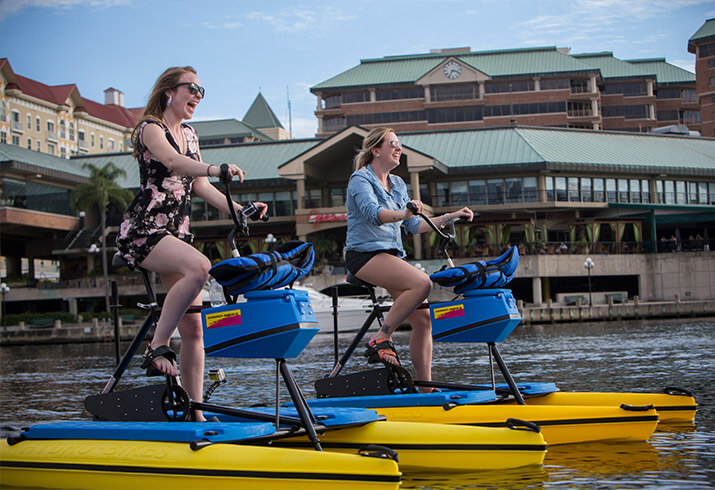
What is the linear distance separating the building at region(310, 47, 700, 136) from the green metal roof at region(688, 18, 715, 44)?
12.1 metres

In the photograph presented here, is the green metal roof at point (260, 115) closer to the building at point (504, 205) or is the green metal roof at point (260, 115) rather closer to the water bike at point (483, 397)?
the building at point (504, 205)

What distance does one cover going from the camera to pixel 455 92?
94.1 meters

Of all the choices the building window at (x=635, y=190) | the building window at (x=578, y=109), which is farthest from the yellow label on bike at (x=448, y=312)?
the building window at (x=578, y=109)

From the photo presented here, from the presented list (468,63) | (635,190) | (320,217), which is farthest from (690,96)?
(320,217)

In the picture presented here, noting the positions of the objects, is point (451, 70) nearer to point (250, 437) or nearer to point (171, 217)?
point (171, 217)

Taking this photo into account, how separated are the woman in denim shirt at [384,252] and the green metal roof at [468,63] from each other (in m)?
88.3

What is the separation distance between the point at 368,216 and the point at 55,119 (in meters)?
97.3

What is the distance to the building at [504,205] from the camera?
59906 mm

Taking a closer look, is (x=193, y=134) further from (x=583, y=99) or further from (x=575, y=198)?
(x=583, y=99)

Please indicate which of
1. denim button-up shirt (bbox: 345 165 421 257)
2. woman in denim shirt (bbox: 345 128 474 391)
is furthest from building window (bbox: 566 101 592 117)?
denim button-up shirt (bbox: 345 165 421 257)

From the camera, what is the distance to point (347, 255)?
704 centimetres

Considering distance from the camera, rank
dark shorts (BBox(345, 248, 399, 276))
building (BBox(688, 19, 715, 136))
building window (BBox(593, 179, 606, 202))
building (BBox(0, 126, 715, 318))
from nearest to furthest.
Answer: dark shorts (BBox(345, 248, 399, 276)) → building (BBox(0, 126, 715, 318)) → building window (BBox(593, 179, 606, 202)) → building (BBox(688, 19, 715, 136))

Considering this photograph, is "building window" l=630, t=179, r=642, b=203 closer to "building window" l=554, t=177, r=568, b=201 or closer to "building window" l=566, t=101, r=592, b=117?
"building window" l=554, t=177, r=568, b=201

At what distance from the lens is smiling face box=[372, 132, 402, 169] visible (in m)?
7.22
